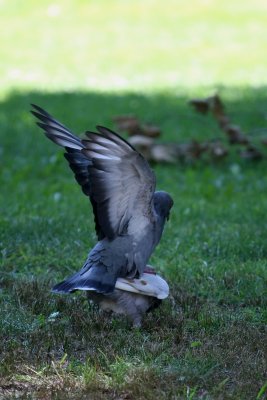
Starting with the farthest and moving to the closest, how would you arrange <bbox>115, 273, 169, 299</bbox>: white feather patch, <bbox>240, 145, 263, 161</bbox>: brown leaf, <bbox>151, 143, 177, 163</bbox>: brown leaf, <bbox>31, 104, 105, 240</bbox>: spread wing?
<bbox>240, 145, 263, 161</bbox>: brown leaf
<bbox>151, 143, 177, 163</bbox>: brown leaf
<bbox>31, 104, 105, 240</bbox>: spread wing
<bbox>115, 273, 169, 299</bbox>: white feather patch

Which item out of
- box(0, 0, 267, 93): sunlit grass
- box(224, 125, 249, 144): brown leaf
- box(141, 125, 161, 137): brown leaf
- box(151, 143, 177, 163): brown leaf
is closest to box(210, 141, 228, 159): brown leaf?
box(224, 125, 249, 144): brown leaf

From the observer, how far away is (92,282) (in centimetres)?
458

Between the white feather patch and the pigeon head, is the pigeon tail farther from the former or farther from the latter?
the pigeon head

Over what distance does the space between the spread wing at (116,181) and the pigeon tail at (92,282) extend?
0.68 feet

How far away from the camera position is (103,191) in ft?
15.0

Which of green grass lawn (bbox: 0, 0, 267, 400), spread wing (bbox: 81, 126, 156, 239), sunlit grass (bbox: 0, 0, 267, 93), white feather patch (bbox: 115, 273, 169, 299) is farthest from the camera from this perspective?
sunlit grass (bbox: 0, 0, 267, 93)

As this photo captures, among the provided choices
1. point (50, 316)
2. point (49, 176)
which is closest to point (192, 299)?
point (50, 316)

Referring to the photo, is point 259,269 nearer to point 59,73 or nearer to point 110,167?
point 110,167

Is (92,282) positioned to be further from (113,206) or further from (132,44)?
(132,44)

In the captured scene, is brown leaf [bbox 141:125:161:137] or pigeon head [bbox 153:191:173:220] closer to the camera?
pigeon head [bbox 153:191:173:220]

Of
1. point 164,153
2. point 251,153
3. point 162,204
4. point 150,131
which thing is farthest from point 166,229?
point 251,153

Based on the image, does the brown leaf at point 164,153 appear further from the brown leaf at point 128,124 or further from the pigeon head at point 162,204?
the pigeon head at point 162,204

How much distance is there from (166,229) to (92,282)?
253 centimetres

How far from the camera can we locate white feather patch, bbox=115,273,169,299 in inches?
184
